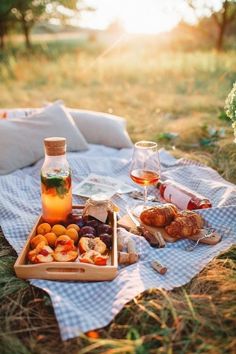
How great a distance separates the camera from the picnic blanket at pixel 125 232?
2076mm

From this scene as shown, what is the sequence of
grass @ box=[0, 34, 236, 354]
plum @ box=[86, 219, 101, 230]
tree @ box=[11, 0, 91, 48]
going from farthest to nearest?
tree @ box=[11, 0, 91, 48] → plum @ box=[86, 219, 101, 230] → grass @ box=[0, 34, 236, 354]

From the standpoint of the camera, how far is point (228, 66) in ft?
31.7

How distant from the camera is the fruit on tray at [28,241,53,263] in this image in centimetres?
228

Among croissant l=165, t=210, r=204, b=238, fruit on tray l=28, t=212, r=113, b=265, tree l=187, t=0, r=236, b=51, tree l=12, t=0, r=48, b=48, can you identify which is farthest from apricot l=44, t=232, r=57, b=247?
tree l=12, t=0, r=48, b=48

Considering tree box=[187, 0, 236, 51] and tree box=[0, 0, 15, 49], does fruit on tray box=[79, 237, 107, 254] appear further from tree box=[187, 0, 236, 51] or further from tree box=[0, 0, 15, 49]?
tree box=[0, 0, 15, 49]

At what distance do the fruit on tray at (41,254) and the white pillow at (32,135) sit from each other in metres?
1.58

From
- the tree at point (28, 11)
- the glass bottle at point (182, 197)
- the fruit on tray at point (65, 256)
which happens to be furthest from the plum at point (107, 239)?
the tree at point (28, 11)

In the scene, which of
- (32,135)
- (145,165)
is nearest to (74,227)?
(145,165)

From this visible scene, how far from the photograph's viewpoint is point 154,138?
5.30 m

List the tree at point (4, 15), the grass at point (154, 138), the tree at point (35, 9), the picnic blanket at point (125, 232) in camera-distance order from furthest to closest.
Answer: the tree at point (35, 9) → the tree at point (4, 15) → the picnic blanket at point (125, 232) → the grass at point (154, 138)

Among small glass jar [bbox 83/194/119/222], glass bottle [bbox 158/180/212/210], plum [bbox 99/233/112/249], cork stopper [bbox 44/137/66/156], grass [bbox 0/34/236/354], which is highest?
cork stopper [bbox 44/137/66/156]

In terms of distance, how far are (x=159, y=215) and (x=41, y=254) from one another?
2.74 ft

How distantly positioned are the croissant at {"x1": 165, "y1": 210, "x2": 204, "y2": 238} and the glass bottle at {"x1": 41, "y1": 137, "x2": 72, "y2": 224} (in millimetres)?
711

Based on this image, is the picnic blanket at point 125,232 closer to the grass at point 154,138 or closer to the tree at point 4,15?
the grass at point 154,138
